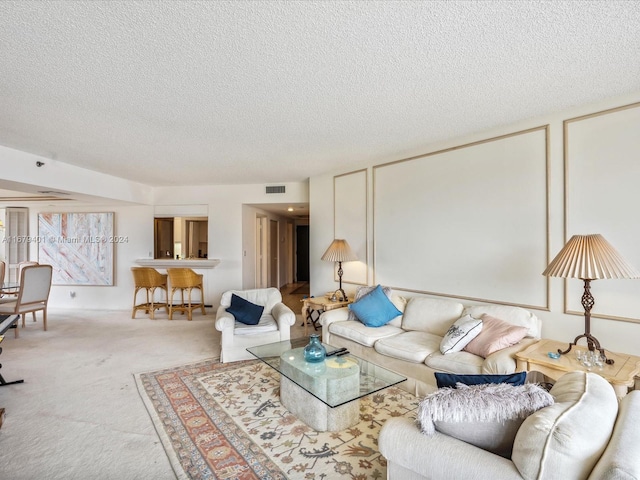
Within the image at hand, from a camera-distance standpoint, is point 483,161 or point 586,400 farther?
point 483,161

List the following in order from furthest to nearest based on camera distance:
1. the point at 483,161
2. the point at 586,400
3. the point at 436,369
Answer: the point at 483,161, the point at 436,369, the point at 586,400

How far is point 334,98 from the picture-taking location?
8.25 feet

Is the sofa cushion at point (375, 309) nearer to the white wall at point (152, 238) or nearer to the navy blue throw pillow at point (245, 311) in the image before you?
the navy blue throw pillow at point (245, 311)

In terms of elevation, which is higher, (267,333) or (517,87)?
(517,87)

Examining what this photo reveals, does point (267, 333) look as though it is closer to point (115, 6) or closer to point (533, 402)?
point (533, 402)

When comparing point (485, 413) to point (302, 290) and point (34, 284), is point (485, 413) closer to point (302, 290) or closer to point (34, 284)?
point (34, 284)

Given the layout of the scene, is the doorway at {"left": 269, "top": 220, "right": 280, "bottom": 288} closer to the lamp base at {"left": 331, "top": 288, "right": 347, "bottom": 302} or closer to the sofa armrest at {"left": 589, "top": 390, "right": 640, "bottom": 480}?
the lamp base at {"left": 331, "top": 288, "right": 347, "bottom": 302}

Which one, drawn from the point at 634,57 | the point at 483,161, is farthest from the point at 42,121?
the point at 634,57

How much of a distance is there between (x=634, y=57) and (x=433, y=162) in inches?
73.3

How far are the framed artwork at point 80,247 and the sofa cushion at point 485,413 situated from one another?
6.81 metres

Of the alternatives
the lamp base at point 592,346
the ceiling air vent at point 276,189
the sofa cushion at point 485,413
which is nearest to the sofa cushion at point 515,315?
the lamp base at point 592,346

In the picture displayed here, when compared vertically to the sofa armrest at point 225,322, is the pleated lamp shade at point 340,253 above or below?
above

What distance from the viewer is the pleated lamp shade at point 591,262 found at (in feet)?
6.83

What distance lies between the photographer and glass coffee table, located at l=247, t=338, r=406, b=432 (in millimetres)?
2227
